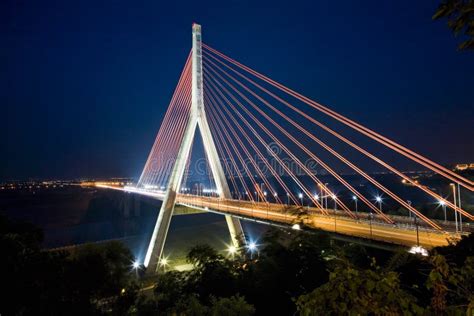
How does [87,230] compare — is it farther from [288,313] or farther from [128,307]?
[288,313]

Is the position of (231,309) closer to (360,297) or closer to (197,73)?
(360,297)

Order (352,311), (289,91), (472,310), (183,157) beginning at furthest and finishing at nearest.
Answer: (183,157)
(289,91)
(352,311)
(472,310)

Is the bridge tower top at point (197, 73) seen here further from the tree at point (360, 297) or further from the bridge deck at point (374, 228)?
the tree at point (360, 297)

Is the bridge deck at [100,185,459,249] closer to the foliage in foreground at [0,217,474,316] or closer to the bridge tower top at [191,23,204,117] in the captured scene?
the foliage in foreground at [0,217,474,316]

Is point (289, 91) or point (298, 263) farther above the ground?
point (289, 91)

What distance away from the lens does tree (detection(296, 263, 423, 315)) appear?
1720 millimetres

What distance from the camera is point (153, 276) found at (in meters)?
18.4

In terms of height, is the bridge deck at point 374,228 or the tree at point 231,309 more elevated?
the bridge deck at point 374,228

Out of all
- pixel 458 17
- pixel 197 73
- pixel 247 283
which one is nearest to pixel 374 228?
pixel 247 283

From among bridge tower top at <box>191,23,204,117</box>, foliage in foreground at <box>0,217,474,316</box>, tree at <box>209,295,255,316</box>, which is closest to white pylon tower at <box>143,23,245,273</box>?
bridge tower top at <box>191,23,204,117</box>

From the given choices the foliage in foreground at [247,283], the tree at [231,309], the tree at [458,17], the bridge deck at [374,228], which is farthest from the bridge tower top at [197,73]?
the tree at [458,17]

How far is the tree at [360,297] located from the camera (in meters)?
1.72

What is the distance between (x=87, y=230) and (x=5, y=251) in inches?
1498

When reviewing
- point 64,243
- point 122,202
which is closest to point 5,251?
point 64,243
